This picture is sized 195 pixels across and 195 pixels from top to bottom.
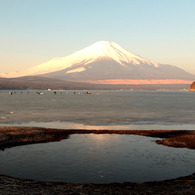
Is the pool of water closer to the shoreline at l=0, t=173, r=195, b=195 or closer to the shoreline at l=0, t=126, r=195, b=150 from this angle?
the shoreline at l=0, t=173, r=195, b=195

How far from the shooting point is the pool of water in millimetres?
19391

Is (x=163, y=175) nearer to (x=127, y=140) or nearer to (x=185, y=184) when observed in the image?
(x=185, y=184)

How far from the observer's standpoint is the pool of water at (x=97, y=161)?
763 inches

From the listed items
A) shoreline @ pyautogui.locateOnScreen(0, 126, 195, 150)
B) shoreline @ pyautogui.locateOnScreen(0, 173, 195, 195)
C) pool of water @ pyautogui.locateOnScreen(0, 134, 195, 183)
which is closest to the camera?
shoreline @ pyautogui.locateOnScreen(0, 173, 195, 195)

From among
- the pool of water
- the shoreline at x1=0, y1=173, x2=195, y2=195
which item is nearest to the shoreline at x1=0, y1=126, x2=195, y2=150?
the pool of water

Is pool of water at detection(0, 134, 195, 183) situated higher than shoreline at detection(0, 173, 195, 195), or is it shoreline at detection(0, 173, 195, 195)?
shoreline at detection(0, 173, 195, 195)

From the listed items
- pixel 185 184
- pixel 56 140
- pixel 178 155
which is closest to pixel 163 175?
pixel 185 184

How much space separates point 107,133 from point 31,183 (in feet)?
69.8

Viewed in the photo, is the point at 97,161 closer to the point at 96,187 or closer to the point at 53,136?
the point at 96,187

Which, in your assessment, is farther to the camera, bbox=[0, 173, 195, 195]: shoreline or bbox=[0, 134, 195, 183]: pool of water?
bbox=[0, 134, 195, 183]: pool of water

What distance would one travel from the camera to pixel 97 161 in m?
23.2

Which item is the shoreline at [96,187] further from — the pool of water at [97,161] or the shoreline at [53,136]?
the shoreline at [53,136]

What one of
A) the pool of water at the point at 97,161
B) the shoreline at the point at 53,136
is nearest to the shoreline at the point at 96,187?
the pool of water at the point at 97,161

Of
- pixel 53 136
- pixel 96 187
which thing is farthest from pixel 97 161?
pixel 53 136
